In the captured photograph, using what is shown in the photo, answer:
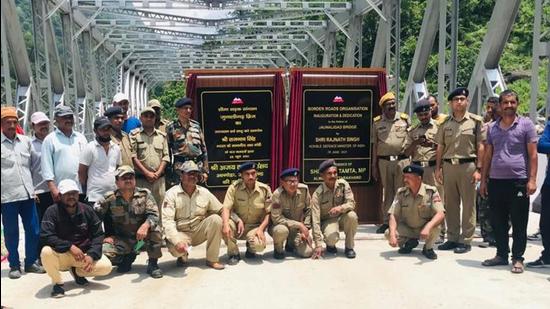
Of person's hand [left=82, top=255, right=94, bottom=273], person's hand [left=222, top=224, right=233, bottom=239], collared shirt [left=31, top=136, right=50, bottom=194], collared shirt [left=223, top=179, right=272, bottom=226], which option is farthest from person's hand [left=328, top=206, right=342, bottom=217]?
collared shirt [left=31, top=136, right=50, bottom=194]

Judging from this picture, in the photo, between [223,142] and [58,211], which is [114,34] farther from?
[58,211]

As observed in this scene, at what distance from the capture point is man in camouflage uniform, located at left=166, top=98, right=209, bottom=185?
5.33 m

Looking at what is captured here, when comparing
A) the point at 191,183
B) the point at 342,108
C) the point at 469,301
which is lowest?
the point at 469,301

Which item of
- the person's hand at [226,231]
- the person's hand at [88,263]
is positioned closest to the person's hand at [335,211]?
the person's hand at [226,231]

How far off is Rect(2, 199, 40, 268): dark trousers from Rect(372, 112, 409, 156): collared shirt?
11.3ft

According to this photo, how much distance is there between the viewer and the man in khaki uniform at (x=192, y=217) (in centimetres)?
469

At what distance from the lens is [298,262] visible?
4902 mm

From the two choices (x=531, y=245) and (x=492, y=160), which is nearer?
(x=492, y=160)

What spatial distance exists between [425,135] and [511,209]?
1288mm

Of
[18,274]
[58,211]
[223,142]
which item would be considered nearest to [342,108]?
[223,142]

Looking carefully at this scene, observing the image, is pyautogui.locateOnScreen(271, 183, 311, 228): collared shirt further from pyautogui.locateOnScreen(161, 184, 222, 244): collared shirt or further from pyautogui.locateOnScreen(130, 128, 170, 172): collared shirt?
pyautogui.locateOnScreen(130, 128, 170, 172): collared shirt

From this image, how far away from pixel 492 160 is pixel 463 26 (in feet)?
52.7

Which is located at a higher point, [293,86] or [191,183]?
[293,86]

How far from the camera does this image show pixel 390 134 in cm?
586
